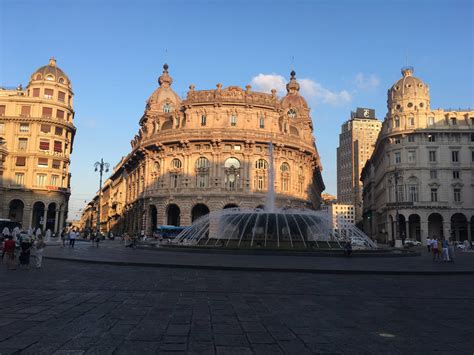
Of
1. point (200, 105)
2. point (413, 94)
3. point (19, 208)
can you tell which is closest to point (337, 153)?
point (413, 94)

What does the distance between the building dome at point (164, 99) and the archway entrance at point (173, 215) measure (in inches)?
916

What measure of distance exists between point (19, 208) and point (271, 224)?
4511cm

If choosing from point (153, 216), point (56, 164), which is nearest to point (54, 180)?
point (56, 164)

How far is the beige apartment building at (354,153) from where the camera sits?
15038 cm

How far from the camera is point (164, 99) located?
73250 millimetres

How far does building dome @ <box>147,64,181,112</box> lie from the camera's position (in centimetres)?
7244

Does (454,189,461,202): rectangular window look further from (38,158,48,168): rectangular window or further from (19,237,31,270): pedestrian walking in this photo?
(38,158,48,168): rectangular window

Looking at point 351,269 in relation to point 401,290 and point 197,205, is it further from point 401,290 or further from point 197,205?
point 197,205

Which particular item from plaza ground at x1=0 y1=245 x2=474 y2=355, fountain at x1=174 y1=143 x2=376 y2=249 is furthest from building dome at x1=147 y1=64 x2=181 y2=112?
plaza ground at x1=0 y1=245 x2=474 y2=355

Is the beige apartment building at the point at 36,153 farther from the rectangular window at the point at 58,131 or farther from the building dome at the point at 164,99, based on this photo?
the building dome at the point at 164,99

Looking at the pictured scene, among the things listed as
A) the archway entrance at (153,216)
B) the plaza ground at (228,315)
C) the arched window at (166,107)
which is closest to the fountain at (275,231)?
the plaza ground at (228,315)

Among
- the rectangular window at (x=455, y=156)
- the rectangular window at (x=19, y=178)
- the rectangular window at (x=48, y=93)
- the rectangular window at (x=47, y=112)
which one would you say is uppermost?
the rectangular window at (x=48, y=93)

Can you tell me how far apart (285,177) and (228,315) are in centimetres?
4830

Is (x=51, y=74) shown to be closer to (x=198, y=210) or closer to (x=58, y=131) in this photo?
(x=58, y=131)
